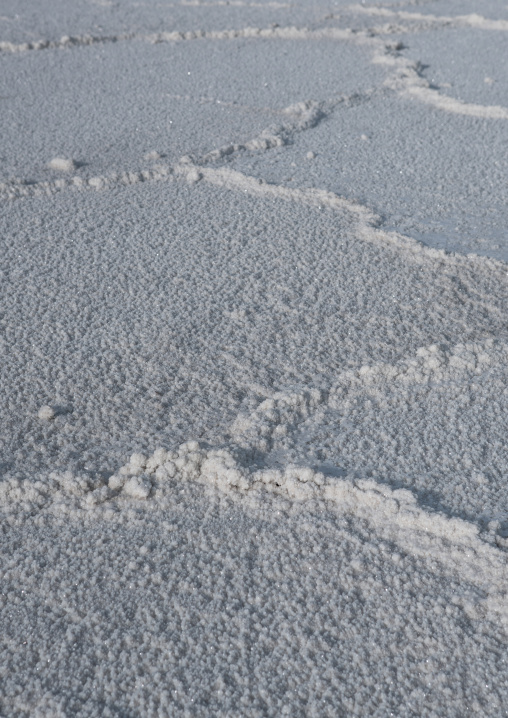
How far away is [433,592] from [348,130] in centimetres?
278

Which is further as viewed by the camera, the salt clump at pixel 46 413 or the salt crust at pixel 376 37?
the salt crust at pixel 376 37

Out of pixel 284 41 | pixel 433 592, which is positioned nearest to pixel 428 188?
pixel 433 592

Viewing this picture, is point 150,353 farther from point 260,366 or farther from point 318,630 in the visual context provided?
point 318,630

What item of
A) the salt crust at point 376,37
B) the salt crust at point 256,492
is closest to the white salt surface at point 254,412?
the salt crust at point 256,492

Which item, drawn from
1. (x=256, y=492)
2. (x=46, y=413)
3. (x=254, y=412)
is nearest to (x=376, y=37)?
(x=254, y=412)

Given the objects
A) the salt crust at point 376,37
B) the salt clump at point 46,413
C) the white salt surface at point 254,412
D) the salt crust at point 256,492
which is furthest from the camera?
the salt crust at point 376,37

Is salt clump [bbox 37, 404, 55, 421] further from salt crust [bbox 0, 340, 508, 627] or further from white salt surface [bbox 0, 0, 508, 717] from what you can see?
salt crust [bbox 0, 340, 508, 627]

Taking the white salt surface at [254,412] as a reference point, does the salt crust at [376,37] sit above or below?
above

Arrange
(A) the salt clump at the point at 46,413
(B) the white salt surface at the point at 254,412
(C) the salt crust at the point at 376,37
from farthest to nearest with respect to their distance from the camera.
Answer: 1. (C) the salt crust at the point at 376,37
2. (A) the salt clump at the point at 46,413
3. (B) the white salt surface at the point at 254,412

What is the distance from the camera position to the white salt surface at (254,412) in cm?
129

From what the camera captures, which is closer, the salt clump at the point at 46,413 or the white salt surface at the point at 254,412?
the white salt surface at the point at 254,412

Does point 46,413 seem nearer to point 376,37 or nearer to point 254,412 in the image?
point 254,412

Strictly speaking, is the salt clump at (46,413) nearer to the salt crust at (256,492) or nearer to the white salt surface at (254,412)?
the white salt surface at (254,412)

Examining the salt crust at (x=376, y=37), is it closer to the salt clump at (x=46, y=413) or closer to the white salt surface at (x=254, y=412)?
the white salt surface at (x=254, y=412)
